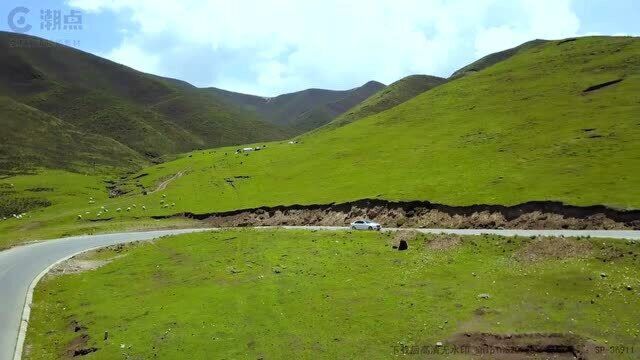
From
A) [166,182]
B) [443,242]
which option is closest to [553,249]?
[443,242]

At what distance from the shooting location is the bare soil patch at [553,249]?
134ft

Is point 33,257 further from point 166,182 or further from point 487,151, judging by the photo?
point 487,151

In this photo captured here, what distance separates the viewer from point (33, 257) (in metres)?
63.5

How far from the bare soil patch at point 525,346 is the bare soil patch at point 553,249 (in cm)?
1355

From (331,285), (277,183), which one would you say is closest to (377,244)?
(331,285)

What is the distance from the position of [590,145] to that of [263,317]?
60.9 meters

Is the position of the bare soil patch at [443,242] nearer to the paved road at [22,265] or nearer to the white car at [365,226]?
the white car at [365,226]

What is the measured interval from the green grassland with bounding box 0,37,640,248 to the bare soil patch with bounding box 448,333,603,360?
30.1m

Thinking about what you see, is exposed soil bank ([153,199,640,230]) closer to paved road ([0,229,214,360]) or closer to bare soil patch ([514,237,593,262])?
bare soil patch ([514,237,593,262])

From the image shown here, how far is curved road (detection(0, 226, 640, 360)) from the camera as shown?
3894cm

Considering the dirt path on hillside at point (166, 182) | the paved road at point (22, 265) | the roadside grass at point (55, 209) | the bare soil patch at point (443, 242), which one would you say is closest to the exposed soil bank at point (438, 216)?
the bare soil patch at point (443, 242)

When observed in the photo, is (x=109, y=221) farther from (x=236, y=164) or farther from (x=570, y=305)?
(x=570, y=305)

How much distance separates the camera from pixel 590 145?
243 feet

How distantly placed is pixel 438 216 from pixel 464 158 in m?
24.3
